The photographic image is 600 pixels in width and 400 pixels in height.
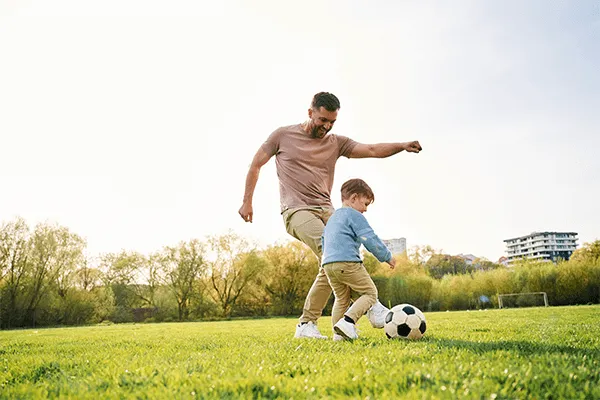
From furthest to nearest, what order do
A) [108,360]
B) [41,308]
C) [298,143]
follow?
[41,308] → [298,143] → [108,360]

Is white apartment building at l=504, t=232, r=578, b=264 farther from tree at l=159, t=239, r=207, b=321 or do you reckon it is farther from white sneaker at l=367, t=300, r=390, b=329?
white sneaker at l=367, t=300, r=390, b=329

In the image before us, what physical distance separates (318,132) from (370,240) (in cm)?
157

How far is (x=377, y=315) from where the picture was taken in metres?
4.60

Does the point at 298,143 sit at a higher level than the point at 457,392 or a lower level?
higher

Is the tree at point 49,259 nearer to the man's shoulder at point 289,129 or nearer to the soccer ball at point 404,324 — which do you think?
the man's shoulder at point 289,129

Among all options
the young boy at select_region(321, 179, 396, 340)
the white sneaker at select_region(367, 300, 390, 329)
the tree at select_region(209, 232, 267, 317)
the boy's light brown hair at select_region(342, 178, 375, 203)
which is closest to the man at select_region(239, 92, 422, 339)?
the young boy at select_region(321, 179, 396, 340)

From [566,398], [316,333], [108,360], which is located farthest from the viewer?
[316,333]

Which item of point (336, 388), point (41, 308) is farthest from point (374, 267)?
point (336, 388)

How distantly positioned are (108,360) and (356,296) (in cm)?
266

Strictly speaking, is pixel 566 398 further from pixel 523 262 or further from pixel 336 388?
pixel 523 262

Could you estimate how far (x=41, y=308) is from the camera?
33562 millimetres

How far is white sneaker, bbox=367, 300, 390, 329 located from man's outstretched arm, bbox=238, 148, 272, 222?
184cm

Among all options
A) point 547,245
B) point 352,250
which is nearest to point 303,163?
point 352,250

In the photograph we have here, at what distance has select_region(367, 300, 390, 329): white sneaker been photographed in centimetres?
455
